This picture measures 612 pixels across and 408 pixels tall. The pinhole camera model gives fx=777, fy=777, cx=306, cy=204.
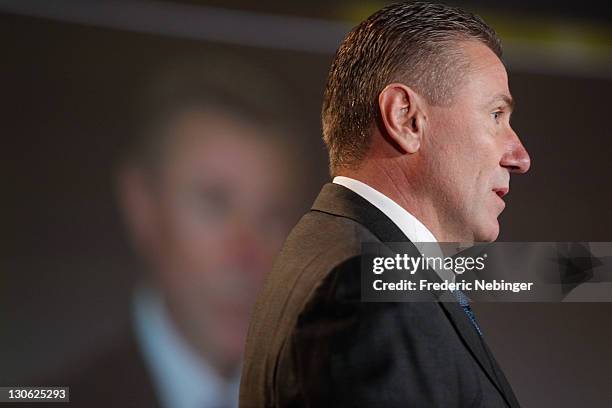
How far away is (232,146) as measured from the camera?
89.5 inches

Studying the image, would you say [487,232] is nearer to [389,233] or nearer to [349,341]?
[389,233]

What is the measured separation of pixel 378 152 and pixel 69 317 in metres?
1.37

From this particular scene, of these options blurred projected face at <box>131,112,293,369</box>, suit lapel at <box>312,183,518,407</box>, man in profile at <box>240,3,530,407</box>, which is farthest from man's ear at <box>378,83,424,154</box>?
blurred projected face at <box>131,112,293,369</box>

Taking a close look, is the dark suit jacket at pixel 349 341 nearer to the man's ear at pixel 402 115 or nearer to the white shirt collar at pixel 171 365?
the man's ear at pixel 402 115

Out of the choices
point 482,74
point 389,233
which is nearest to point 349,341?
point 389,233

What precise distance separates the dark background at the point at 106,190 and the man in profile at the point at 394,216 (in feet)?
3.94

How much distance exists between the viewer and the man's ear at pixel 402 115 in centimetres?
103

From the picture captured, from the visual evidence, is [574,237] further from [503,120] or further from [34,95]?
[34,95]

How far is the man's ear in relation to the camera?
1.03 m

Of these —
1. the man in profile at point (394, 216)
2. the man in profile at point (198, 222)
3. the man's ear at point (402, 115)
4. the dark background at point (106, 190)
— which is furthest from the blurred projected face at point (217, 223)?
the man's ear at point (402, 115)

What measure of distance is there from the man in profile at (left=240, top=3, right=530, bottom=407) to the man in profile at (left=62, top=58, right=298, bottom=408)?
3.75 ft

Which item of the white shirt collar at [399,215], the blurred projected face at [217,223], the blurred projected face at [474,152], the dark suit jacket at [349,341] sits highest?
the blurred projected face at [217,223]

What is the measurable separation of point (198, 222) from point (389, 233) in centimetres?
134

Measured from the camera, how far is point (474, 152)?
1049mm
